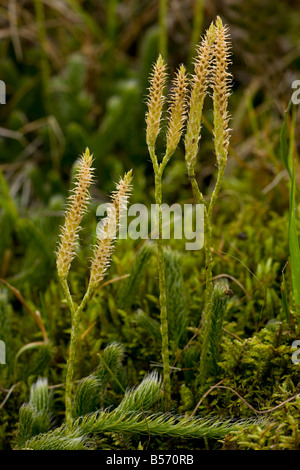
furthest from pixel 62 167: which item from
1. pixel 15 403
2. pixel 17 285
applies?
pixel 15 403

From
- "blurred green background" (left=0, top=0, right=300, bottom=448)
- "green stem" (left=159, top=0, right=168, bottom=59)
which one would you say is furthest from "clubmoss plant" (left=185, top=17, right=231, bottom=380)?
"green stem" (left=159, top=0, right=168, bottom=59)

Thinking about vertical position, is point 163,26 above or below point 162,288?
above

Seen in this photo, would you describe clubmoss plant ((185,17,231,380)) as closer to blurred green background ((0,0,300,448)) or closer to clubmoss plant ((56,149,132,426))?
clubmoss plant ((56,149,132,426))

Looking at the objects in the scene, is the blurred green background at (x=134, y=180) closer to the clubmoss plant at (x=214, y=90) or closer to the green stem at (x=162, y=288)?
the green stem at (x=162, y=288)

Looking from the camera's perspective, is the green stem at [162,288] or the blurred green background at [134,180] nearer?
the green stem at [162,288]

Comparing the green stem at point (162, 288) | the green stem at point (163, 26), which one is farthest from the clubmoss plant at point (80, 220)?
the green stem at point (163, 26)

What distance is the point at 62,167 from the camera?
2199 mm

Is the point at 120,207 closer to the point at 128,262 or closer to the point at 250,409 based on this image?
the point at 250,409

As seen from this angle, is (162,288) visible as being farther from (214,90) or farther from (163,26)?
(163,26)

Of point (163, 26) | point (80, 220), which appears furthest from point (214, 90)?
point (163, 26)

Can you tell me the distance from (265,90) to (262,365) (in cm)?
169

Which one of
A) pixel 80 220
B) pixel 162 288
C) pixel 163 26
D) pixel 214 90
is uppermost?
pixel 163 26

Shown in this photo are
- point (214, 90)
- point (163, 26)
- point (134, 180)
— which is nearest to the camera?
point (214, 90)

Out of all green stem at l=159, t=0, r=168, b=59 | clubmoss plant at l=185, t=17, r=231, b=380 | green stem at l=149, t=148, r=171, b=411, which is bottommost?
green stem at l=149, t=148, r=171, b=411
